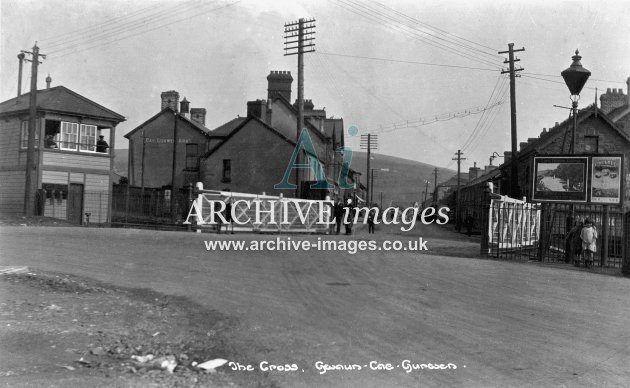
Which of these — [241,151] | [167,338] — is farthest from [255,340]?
[241,151]

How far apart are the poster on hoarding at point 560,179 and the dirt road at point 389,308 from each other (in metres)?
3.14

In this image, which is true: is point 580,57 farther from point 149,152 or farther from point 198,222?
point 149,152

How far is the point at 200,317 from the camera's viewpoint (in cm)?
768

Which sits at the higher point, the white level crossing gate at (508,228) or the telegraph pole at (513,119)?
the telegraph pole at (513,119)

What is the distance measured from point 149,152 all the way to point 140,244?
39.9m

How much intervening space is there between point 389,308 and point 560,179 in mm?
12228

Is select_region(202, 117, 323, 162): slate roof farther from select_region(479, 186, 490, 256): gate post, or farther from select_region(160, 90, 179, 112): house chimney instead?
select_region(479, 186, 490, 256): gate post

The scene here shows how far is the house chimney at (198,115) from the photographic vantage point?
6067cm

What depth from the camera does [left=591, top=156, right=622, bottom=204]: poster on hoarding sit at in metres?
17.9

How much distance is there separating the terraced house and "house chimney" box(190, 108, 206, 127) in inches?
1070

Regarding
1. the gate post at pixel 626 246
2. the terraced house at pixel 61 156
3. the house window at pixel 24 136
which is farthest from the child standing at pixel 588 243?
the house window at pixel 24 136

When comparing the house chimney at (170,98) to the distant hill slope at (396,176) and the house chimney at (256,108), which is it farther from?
the distant hill slope at (396,176)

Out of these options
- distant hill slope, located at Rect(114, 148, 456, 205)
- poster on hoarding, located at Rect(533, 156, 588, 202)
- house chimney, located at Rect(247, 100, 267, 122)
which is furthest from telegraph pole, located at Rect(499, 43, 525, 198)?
distant hill slope, located at Rect(114, 148, 456, 205)

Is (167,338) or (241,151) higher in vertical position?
(241,151)
